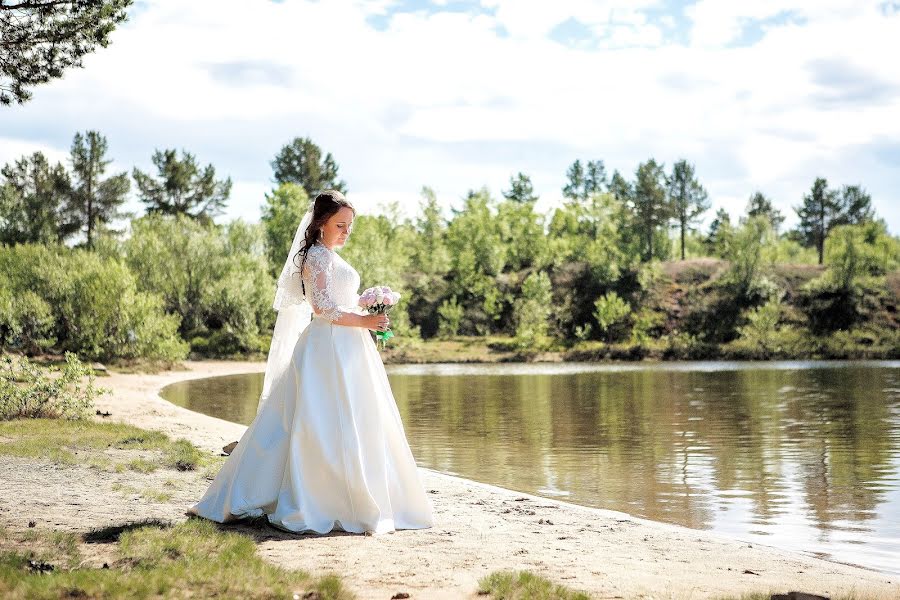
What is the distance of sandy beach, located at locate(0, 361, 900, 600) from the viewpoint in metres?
6.25

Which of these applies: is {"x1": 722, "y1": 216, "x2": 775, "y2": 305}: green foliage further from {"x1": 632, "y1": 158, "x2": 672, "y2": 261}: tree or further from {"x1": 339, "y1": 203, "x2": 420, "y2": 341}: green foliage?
{"x1": 339, "y1": 203, "x2": 420, "y2": 341}: green foliage

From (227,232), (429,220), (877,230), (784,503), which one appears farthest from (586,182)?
(784,503)

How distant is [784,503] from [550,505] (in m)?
3.08

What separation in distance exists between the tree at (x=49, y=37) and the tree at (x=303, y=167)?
8194 centimetres

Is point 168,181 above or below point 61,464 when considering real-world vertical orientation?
above

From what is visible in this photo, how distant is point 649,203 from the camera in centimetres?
9438

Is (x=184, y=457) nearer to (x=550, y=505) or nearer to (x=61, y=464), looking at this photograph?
(x=61, y=464)

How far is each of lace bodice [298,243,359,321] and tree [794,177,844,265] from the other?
9872 cm

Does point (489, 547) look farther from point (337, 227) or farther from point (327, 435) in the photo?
point (337, 227)

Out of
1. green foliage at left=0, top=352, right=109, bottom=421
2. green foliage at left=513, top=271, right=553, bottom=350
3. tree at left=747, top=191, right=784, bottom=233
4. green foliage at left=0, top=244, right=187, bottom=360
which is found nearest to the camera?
green foliage at left=0, top=352, right=109, bottom=421

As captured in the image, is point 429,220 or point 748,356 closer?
point 748,356

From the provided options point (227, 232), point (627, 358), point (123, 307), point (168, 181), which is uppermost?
point (168, 181)

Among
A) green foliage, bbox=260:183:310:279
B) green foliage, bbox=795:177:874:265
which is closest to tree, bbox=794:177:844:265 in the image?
green foliage, bbox=795:177:874:265

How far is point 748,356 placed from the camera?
2675 inches
